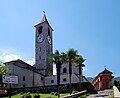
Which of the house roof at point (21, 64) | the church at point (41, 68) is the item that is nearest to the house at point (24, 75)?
the church at point (41, 68)

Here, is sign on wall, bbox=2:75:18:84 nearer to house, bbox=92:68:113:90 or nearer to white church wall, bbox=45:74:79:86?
house, bbox=92:68:113:90

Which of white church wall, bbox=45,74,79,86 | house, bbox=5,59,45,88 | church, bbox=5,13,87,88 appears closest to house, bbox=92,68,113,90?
church, bbox=5,13,87,88

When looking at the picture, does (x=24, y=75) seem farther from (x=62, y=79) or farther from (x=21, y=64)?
(x=62, y=79)

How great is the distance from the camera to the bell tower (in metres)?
84.8

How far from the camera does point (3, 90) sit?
20047 mm

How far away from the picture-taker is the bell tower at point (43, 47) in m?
84.8

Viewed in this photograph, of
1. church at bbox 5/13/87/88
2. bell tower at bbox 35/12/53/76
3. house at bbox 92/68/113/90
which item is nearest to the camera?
house at bbox 92/68/113/90

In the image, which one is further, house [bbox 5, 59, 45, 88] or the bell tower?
the bell tower

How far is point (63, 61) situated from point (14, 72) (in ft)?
95.8

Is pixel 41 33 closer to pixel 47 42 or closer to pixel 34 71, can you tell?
pixel 47 42

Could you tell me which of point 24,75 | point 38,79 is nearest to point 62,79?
point 38,79

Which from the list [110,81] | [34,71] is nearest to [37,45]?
[34,71]

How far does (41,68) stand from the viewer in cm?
8512

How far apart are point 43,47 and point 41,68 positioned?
6.24 meters
